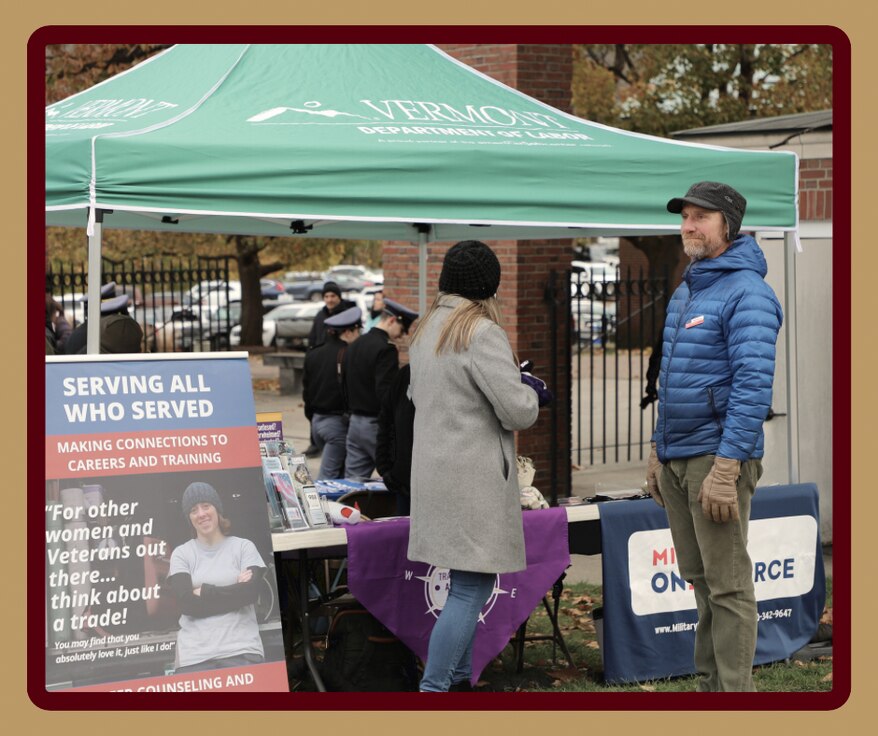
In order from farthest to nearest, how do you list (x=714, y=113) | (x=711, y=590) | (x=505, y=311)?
(x=714, y=113)
(x=505, y=311)
(x=711, y=590)

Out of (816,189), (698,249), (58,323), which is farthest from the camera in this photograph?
(58,323)

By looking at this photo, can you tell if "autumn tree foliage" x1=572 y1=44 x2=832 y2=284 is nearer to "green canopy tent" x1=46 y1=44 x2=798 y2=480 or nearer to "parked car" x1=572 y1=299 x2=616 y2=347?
"parked car" x1=572 y1=299 x2=616 y2=347

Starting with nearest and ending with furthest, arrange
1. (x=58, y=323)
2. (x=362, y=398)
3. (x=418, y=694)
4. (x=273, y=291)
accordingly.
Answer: (x=418, y=694)
(x=362, y=398)
(x=58, y=323)
(x=273, y=291)

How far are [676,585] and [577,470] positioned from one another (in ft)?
21.6

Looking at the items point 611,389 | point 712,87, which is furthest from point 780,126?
point 712,87

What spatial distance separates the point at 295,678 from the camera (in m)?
5.98

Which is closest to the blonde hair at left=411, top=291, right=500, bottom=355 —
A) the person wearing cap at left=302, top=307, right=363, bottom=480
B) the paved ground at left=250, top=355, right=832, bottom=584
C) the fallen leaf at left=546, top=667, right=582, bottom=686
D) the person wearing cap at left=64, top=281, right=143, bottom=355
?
the paved ground at left=250, top=355, right=832, bottom=584

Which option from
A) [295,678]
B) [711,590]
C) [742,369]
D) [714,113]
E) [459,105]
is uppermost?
[714,113]

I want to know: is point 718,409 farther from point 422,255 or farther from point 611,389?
point 611,389

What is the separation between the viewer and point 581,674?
6398mm

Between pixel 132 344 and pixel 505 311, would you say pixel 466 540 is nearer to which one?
pixel 132 344

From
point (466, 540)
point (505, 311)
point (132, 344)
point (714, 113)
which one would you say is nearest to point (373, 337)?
point (132, 344)

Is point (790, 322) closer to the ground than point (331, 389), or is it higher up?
higher up

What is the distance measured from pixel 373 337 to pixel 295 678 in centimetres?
290
